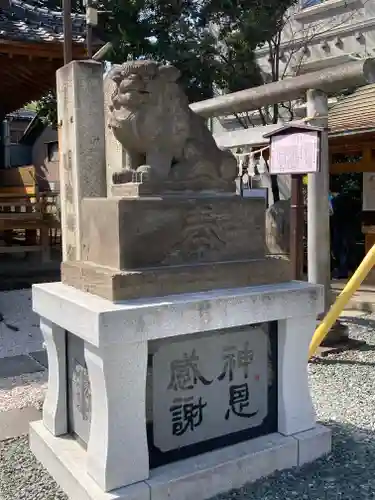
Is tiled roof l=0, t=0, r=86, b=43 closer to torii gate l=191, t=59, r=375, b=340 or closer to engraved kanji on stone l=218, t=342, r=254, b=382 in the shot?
torii gate l=191, t=59, r=375, b=340

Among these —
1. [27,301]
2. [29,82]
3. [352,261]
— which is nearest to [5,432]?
[27,301]

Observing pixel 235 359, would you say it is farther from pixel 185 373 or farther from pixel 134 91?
pixel 134 91

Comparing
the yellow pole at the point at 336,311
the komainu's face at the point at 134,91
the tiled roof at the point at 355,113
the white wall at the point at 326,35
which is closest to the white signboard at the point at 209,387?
the komainu's face at the point at 134,91

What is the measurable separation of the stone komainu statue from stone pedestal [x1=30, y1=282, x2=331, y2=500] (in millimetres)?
707

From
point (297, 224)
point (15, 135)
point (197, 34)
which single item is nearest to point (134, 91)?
point (297, 224)

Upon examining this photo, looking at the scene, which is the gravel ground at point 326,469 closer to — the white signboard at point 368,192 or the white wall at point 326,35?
the white signboard at point 368,192

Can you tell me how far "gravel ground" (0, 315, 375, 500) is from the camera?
2793 mm

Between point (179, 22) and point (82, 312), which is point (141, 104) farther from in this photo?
point (179, 22)

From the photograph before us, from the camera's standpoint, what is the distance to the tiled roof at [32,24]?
24.3ft

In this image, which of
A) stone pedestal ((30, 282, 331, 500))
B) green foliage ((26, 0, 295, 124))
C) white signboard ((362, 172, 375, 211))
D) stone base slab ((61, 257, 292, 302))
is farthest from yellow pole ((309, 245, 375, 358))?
green foliage ((26, 0, 295, 124))

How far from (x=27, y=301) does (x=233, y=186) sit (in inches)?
224

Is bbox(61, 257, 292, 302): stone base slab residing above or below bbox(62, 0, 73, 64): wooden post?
below

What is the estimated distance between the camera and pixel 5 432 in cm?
364

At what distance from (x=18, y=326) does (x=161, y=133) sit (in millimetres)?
4564
